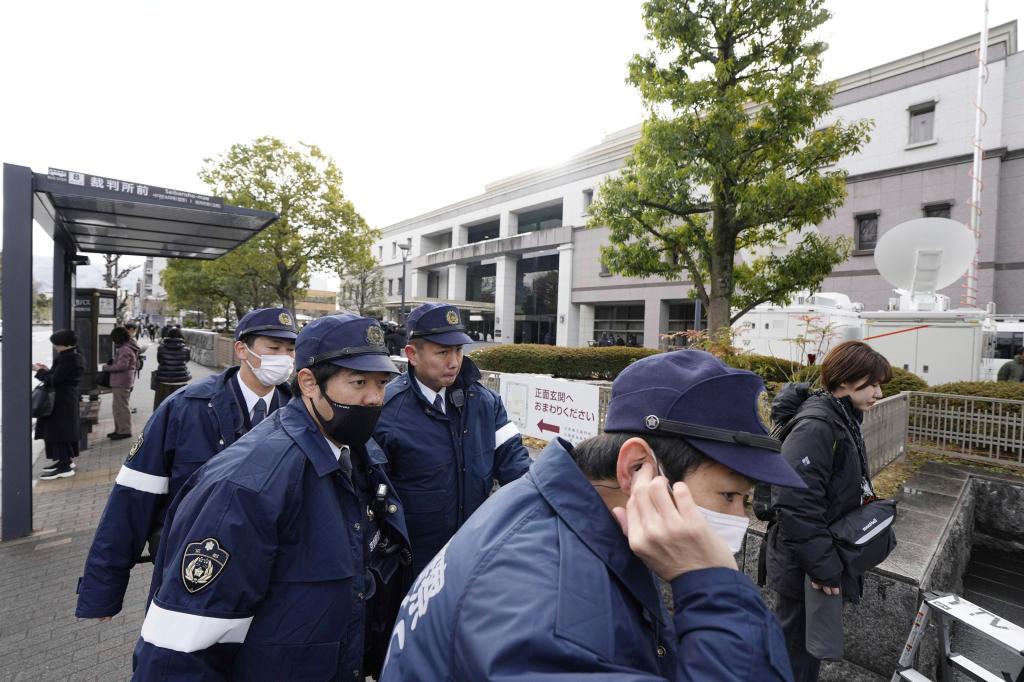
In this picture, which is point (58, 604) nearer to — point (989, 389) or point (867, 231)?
point (989, 389)

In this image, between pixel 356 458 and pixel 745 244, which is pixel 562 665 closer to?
pixel 356 458

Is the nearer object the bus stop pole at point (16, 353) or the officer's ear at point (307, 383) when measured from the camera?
the officer's ear at point (307, 383)

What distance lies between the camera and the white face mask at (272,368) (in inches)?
138

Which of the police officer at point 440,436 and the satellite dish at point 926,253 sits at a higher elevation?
the satellite dish at point 926,253

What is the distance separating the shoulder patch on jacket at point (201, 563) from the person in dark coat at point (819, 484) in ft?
8.37

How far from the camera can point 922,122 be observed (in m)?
22.2

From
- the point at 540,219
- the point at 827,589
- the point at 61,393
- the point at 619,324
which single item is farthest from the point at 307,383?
the point at 540,219

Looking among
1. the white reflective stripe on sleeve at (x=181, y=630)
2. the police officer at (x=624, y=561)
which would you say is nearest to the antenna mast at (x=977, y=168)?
the police officer at (x=624, y=561)

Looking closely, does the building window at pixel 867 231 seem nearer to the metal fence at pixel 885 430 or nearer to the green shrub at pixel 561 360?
the green shrub at pixel 561 360

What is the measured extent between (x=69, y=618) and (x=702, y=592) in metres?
4.91

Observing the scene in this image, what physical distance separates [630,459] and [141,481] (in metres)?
2.72

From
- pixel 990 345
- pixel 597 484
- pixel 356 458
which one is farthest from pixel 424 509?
pixel 990 345

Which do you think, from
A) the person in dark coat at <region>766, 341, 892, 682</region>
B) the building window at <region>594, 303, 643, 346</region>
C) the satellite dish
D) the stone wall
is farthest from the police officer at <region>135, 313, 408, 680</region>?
the building window at <region>594, 303, 643, 346</region>

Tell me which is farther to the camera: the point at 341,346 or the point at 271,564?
the point at 341,346
